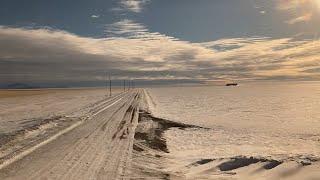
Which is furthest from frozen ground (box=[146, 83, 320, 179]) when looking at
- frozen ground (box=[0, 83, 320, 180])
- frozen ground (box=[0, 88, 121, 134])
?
frozen ground (box=[0, 88, 121, 134])

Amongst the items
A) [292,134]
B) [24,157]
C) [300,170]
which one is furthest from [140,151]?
[292,134]

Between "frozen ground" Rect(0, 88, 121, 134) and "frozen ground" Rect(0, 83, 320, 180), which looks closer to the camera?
"frozen ground" Rect(0, 83, 320, 180)

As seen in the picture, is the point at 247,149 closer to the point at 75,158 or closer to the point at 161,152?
the point at 161,152

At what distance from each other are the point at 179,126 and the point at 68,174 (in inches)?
564

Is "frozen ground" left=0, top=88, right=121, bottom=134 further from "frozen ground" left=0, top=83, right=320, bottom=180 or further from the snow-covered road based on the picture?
the snow-covered road

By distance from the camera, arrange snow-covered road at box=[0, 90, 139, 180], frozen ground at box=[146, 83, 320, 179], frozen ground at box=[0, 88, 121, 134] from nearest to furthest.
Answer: snow-covered road at box=[0, 90, 139, 180] < frozen ground at box=[146, 83, 320, 179] < frozen ground at box=[0, 88, 121, 134]

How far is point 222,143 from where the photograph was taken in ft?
56.5

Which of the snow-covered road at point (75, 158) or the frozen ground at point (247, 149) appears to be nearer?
the snow-covered road at point (75, 158)

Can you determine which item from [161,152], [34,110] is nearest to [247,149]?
[161,152]

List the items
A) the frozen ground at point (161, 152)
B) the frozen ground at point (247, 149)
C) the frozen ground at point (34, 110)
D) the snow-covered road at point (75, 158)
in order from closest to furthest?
the snow-covered road at point (75, 158)
the frozen ground at point (161, 152)
the frozen ground at point (247, 149)
the frozen ground at point (34, 110)

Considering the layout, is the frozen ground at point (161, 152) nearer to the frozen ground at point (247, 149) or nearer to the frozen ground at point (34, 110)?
the frozen ground at point (247, 149)

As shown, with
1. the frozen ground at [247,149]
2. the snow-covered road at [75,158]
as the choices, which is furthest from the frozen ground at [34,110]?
the frozen ground at [247,149]

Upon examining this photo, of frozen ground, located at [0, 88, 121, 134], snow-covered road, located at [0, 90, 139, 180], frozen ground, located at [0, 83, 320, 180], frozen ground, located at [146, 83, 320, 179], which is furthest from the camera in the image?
frozen ground, located at [0, 88, 121, 134]

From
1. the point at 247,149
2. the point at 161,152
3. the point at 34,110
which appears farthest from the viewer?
the point at 34,110
